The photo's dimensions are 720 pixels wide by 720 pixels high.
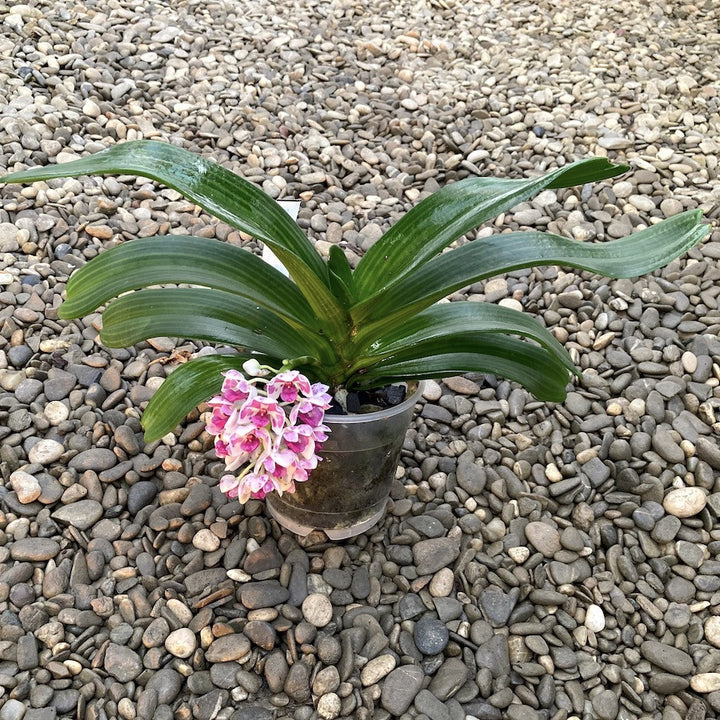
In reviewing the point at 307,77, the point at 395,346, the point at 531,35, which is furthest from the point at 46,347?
the point at 531,35

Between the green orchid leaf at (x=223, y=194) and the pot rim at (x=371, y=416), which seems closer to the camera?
the green orchid leaf at (x=223, y=194)

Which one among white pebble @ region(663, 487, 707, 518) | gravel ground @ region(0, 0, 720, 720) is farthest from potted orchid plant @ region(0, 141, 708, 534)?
white pebble @ region(663, 487, 707, 518)

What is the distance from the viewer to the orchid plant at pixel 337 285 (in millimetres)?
1238

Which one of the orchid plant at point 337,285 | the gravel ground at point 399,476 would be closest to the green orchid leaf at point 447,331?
the orchid plant at point 337,285

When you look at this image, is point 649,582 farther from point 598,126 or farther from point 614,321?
point 598,126

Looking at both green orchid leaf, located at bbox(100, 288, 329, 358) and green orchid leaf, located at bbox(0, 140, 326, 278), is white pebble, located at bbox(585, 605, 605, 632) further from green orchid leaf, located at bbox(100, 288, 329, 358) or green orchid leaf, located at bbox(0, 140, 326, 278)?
green orchid leaf, located at bbox(0, 140, 326, 278)

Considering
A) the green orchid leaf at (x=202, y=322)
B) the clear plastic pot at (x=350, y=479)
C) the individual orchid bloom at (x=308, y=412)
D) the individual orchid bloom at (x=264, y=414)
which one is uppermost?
the individual orchid bloom at (x=264, y=414)

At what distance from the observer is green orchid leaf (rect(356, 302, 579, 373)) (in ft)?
4.46

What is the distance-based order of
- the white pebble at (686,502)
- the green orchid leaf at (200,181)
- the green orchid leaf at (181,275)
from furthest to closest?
the white pebble at (686,502), the green orchid leaf at (181,275), the green orchid leaf at (200,181)

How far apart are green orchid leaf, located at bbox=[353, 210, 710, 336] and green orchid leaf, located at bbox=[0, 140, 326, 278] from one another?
16 centimetres

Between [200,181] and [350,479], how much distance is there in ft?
2.08

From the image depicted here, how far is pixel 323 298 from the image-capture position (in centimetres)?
129

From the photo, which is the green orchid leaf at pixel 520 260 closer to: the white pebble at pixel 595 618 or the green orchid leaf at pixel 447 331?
the green orchid leaf at pixel 447 331

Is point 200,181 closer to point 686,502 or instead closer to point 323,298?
point 323,298
